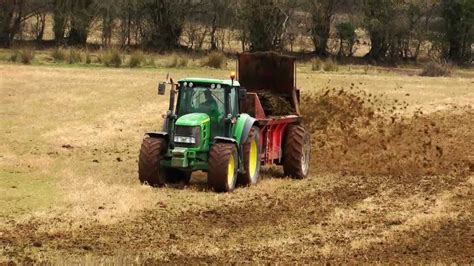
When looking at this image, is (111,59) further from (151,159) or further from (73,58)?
(151,159)

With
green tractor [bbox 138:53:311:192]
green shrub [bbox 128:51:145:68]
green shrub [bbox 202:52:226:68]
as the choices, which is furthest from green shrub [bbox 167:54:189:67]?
green tractor [bbox 138:53:311:192]

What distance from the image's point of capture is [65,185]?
13930 millimetres

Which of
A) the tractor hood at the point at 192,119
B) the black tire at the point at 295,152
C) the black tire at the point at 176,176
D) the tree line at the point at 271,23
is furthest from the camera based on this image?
the tree line at the point at 271,23

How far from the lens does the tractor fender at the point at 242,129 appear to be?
1392cm

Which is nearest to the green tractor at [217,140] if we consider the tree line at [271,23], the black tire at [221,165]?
the black tire at [221,165]

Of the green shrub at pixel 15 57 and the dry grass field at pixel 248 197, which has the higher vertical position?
the green shrub at pixel 15 57

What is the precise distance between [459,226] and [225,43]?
39257 mm

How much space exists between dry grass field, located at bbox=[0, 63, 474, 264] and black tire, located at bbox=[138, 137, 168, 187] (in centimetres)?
36

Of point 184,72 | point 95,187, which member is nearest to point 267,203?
point 95,187

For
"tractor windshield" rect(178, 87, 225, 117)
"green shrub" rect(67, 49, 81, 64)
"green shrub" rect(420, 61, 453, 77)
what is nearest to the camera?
"tractor windshield" rect(178, 87, 225, 117)

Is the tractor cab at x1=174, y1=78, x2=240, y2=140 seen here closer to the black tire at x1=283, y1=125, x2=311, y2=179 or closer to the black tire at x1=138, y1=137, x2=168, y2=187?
the black tire at x1=138, y1=137, x2=168, y2=187

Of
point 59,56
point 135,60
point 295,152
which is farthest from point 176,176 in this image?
point 59,56

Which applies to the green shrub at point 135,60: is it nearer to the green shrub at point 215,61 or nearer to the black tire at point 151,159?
the green shrub at point 215,61

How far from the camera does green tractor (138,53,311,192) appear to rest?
1340cm
